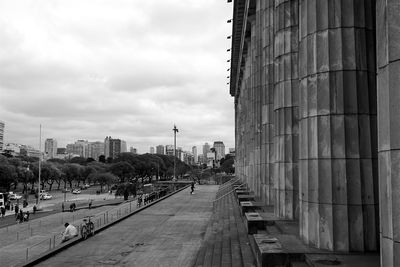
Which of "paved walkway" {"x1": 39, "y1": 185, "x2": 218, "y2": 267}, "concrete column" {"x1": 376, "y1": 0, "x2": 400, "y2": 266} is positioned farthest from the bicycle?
"concrete column" {"x1": 376, "y1": 0, "x2": 400, "y2": 266}

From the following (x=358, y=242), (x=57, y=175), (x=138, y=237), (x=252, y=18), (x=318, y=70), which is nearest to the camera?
(x=358, y=242)

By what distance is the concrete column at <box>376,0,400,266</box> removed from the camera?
6327mm

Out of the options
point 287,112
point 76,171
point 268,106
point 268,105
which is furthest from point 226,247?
point 76,171

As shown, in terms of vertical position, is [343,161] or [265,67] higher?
[265,67]

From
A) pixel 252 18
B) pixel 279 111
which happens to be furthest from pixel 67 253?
pixel 252 18

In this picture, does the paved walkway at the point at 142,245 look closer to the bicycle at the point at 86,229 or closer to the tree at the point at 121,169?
the bicycle at the point at 86,229

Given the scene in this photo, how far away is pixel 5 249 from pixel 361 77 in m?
19.6

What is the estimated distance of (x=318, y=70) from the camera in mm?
11039

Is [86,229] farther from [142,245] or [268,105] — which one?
[268,105]

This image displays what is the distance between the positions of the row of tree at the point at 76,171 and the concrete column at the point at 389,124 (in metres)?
82.0

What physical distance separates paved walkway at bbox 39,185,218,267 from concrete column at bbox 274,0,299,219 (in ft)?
13.7

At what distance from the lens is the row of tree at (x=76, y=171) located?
85231 mm

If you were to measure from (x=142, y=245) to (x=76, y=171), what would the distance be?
103 metres

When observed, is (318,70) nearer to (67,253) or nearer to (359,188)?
(359,188)
